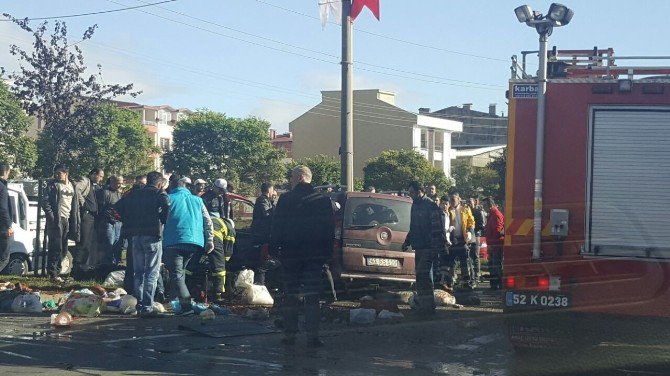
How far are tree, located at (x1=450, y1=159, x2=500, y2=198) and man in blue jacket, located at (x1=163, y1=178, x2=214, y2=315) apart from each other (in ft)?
169

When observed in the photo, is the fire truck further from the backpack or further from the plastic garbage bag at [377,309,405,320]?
the backpack

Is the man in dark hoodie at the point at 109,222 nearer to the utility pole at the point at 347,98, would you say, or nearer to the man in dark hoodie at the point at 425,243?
the utility pole at the point at 347,98

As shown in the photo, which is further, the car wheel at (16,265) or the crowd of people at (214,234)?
the car wheel at (16,265)

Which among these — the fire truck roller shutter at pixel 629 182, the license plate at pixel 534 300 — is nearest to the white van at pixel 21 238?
the license plate at pixel 534 300

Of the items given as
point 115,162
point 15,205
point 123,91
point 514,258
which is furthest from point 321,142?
point 514,258

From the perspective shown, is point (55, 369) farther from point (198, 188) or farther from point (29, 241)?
point (29, 241)

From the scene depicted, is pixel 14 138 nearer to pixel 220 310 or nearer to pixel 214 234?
pixel 214 234

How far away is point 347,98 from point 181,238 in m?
6.71

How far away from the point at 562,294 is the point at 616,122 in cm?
168

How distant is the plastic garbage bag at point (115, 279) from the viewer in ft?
45.5

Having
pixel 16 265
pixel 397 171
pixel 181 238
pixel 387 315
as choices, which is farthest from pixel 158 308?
pixel 397 171

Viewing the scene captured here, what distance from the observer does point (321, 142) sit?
8400cm

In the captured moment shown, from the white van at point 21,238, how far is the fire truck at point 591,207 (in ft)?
32.9

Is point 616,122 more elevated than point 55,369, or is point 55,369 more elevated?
point 616,122
